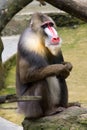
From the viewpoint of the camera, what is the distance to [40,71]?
414cm

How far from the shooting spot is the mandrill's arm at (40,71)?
4.12 m

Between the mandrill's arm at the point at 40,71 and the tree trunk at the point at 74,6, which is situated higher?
the tree trunk at the point at 74,6

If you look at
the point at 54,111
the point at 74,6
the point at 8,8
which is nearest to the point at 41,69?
the point at 54,111

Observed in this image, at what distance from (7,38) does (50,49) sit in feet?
18.2

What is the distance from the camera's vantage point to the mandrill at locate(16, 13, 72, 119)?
13.5ft

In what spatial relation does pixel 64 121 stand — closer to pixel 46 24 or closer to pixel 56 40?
pixel 56 40

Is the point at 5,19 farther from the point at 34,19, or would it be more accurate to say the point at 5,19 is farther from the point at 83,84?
the point at 83,84

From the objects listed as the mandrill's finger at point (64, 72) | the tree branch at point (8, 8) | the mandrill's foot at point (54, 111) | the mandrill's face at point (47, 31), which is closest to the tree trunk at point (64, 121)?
the mandrill's foot at point (54, 111)

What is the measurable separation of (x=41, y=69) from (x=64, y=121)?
19.7 inches

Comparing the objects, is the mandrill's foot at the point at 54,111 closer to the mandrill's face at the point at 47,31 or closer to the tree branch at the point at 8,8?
the mandrill's face at the point at 47,31

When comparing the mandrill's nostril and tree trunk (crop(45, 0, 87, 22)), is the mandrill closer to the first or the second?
the mandrill's nostril

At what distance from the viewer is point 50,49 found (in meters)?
4.06

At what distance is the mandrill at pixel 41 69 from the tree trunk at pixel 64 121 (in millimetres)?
63

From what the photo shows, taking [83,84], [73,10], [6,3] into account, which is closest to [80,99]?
[83,84]
